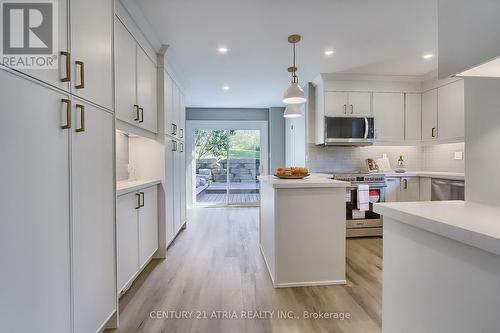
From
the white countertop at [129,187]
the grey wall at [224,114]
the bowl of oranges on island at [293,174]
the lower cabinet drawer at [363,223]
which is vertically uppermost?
the grey wall at [224,114]

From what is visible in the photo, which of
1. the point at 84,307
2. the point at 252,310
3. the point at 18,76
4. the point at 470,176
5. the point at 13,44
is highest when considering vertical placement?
the point at 13,44

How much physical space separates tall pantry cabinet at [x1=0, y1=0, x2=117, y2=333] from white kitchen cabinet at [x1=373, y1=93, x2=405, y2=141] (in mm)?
3928

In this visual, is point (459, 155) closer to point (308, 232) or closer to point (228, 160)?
point (308, 232)

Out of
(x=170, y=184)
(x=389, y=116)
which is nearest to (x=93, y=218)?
(x=170, y=184)

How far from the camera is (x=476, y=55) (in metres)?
0.83

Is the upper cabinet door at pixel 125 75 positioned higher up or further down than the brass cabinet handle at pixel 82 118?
higher up

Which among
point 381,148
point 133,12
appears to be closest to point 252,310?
point 133,12

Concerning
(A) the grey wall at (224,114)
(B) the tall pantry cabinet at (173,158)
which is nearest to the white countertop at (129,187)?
(B) the tall pantry cabinet at (173,158)

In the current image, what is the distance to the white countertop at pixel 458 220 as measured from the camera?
68cm

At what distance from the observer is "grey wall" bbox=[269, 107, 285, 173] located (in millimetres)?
6363

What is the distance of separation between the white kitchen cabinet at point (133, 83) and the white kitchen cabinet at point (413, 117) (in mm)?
3972

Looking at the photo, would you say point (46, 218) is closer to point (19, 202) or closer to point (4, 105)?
point (19, 202)

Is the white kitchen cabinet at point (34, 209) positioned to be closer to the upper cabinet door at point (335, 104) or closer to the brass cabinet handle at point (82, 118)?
the brass cabinet handle at point (82, 118)

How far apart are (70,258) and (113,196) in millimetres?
555
